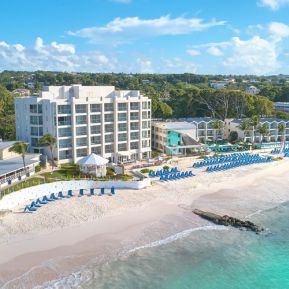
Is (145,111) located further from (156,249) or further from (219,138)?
(156,249)

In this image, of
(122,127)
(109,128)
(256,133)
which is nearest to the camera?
(109,128)

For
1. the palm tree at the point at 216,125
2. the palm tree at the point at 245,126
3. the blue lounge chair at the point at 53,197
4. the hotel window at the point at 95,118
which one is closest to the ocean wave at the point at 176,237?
the blue lounge chair at the point at 53,197

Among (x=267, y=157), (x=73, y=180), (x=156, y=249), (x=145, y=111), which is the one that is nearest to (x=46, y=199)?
(x=73, y=180)

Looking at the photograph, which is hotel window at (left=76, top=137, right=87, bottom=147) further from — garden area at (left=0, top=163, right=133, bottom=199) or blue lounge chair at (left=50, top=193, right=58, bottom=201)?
blue lounge chair at (left=50, top=193, right=58, bottom=201)

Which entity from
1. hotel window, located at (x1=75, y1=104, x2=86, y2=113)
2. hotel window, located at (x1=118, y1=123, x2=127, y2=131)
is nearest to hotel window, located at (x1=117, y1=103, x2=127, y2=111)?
hotel window, located at (x1=118, y1=123, x2=127, y2=131)

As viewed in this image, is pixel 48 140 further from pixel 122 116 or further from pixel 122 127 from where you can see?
pixel 122 116

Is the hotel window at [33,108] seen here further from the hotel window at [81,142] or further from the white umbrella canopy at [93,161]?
the white umbrella canopy at [93,161]

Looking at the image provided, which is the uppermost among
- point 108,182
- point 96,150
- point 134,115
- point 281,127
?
point 134,115

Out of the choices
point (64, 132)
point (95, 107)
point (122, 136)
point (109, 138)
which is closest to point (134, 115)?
point (122, 136)

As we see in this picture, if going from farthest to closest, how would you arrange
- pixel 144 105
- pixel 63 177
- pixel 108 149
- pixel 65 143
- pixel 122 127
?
pixel 144 105 < pixel 122 127 < pixel 108 149 < pixel 65 143 < pixel 63 177
